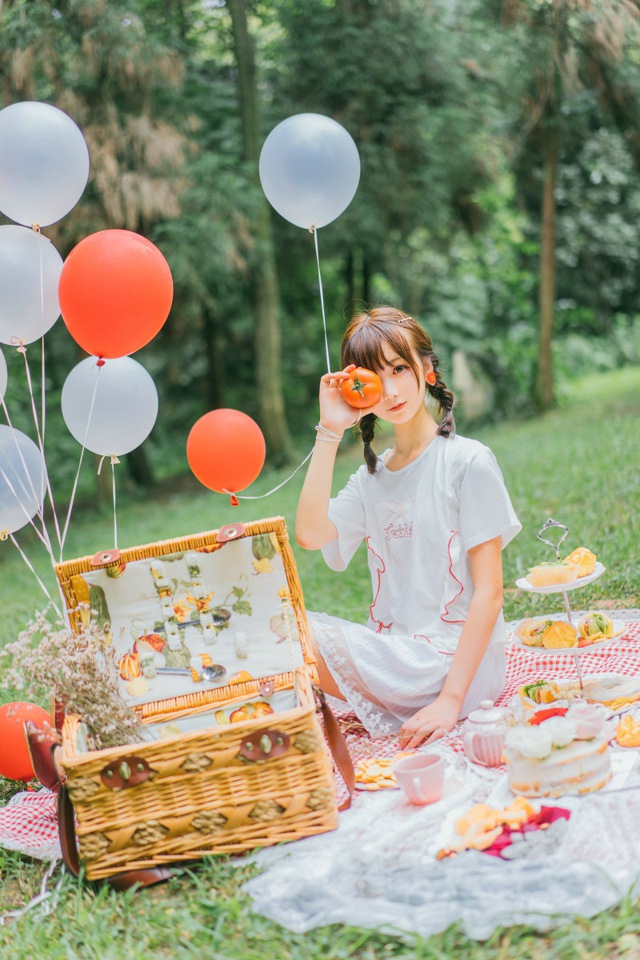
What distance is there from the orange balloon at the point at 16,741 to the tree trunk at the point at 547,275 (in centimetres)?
814

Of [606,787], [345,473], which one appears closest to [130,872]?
[606,787]

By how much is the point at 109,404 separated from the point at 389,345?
38.9 inches

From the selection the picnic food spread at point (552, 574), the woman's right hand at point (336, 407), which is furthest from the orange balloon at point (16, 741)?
the picnic food spread at point (552, 574)

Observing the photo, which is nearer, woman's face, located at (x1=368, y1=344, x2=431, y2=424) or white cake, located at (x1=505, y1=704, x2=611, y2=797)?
white cake, located at (x1=505, y1=704, x2=611, y2=797)

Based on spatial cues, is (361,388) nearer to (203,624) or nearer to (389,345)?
(389,345)

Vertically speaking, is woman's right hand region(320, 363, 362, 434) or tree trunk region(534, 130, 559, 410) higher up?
woman's right hand region(320, 363, 362, 434)

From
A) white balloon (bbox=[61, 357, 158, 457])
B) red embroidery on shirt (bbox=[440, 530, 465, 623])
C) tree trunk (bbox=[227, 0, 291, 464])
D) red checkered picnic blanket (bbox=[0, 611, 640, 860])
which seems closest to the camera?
red checkered picnic blanket (bbox=[0, 611, 640, 860])

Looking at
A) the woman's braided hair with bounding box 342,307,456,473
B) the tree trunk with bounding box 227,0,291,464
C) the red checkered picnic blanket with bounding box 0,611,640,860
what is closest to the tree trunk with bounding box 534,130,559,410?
the tree trunk with bounding box 227,0,291,464

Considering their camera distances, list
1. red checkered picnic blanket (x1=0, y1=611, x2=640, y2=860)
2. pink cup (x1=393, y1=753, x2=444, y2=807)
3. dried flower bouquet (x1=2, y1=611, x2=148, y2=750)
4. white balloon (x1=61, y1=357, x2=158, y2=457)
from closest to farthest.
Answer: pink cup (x1=393, y1=753, x2=444, y2=807) → dried flower bouquet (x1=2, y1=611, x2=148, y2=750) → red checkered picnic blanket (x1=0, y1=611, x2=640, y2=860) → white balloon (x1=61, y1=357, x2=158, y2=457)

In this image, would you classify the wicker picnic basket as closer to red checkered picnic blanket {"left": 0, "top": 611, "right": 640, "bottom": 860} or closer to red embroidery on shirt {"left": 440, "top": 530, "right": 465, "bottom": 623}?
red checkered picnic blanket {"left": 0, "top": 611, "right": 640, "bottom": 860}

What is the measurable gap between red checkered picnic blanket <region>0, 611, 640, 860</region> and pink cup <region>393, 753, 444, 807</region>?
0.24 m

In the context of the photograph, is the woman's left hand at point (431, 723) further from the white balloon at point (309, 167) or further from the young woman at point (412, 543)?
the white balloon at point (309, 167)

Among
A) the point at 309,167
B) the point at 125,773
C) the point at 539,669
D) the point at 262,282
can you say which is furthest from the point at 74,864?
the point at 262,282

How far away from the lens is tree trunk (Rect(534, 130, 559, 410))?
9.48 metres
